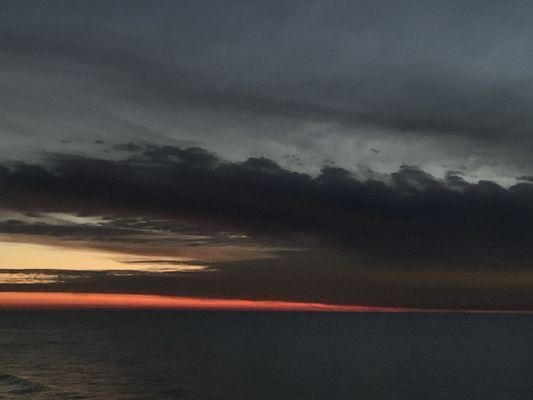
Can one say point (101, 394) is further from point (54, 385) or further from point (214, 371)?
point (214, 371)

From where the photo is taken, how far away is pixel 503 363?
118 meters

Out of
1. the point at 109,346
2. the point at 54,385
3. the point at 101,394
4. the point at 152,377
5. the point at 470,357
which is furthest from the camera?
the point at 109,346

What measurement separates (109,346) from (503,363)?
250 ft

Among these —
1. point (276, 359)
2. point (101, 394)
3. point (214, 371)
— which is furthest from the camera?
point (276, 359)

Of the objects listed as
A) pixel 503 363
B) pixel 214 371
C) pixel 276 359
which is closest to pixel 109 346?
pixel 276 359

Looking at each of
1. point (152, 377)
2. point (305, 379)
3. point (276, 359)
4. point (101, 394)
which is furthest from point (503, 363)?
point (101, 394)

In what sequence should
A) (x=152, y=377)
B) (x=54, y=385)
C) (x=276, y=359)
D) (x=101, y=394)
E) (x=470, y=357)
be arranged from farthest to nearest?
(x=470, y=357), (x=276, y=359), (x=152, y=377), (x=54, y=385), (x=101, y=394)

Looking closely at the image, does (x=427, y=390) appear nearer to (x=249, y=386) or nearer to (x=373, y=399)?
(x=373, y=399)

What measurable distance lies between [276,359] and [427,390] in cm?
3893

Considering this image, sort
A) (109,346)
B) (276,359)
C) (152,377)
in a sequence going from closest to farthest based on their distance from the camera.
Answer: (152,377)
(276,359)
(109,346)

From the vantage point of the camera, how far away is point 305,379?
88000 millimetres

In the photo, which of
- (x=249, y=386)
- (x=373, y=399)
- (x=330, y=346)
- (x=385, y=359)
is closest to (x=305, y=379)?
(x=249, y=386)

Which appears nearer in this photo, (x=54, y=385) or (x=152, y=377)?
(x=54, y=385)

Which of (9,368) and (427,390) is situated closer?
(427,390)
